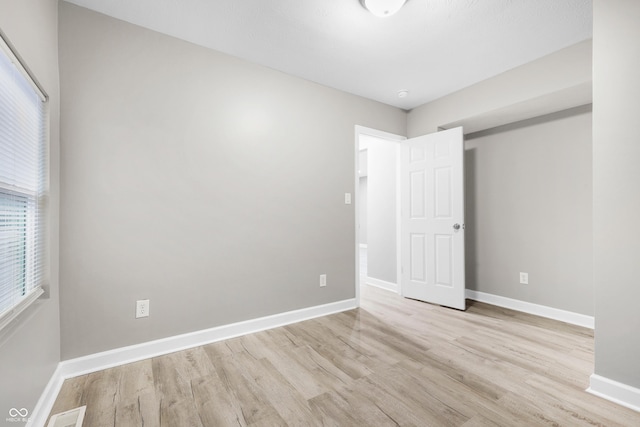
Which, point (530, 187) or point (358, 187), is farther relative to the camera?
point (358, 187)

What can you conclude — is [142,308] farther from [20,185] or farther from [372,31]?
[372,31]

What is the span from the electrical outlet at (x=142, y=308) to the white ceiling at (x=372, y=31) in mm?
1994

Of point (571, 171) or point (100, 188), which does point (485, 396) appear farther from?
point (100, 188)

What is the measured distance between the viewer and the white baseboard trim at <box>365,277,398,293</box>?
12.5 feet

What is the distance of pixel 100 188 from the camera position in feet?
6.20

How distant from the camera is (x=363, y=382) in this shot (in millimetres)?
1720

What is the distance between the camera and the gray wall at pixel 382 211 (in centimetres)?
387

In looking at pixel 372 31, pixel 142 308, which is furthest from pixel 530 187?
pixel 142 308

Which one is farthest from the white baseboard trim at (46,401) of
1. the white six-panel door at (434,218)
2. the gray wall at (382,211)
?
the gray wall at (382,211)

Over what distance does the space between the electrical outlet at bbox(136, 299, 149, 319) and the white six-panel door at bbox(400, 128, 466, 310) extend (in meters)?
2.77

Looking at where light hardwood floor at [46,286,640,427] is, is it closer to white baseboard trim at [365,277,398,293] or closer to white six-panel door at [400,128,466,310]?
white six-panel door at [400,128,466,310]

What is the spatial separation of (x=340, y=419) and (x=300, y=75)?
276cm

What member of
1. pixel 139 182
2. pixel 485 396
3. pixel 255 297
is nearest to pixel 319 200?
pixel 255 297

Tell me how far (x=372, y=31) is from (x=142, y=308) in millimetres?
2627
